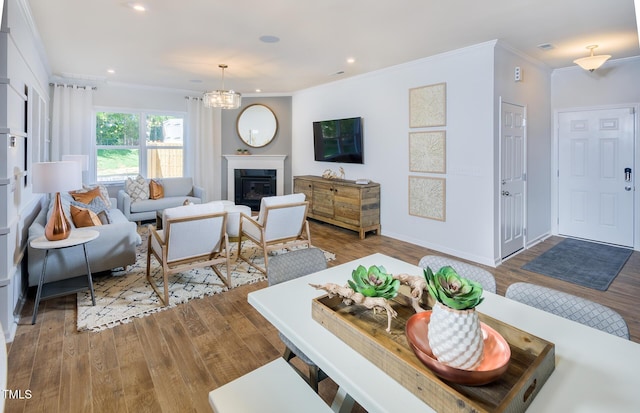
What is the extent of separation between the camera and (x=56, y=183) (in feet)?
9.20

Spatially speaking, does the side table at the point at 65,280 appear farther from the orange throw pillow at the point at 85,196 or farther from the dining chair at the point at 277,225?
the orange throw pillow at the point at 85,196

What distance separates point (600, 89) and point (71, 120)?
8516 millimetres

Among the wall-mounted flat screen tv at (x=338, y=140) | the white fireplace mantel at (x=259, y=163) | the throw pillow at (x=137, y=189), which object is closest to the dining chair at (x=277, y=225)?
the wall-mounted flat screen tv at (x=338, y=140)

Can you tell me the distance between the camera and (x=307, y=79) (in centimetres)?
602

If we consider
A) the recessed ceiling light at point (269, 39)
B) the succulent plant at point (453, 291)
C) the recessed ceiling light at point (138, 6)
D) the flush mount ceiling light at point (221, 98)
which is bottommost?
the succulent plant at point (453, 291)

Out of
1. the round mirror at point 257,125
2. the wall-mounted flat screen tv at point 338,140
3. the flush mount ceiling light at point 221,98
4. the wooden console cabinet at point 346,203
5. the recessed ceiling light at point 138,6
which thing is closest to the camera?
the recessed ceiling light at point 138,6

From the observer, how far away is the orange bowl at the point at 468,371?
34.4 inches

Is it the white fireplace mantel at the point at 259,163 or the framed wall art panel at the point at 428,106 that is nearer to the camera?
the framed wall art panel at the point at 428,106

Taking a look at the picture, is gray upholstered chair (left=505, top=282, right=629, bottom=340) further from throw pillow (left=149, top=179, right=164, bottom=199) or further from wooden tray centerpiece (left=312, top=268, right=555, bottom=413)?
throw pillow (left=149, top=179, right=164, bottom=199)

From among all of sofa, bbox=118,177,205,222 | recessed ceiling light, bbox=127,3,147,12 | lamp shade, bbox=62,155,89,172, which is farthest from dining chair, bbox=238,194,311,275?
lamp shade, bbox=62,155,89,172

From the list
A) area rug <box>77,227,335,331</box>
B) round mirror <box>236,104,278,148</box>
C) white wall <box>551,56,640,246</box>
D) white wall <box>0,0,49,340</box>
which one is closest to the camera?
white wall <box>0,0,49,340</box>

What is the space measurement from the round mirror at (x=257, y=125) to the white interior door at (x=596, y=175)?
541 cm

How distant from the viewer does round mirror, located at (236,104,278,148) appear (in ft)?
24.6

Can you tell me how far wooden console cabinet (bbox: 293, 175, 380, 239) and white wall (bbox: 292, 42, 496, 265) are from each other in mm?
213
